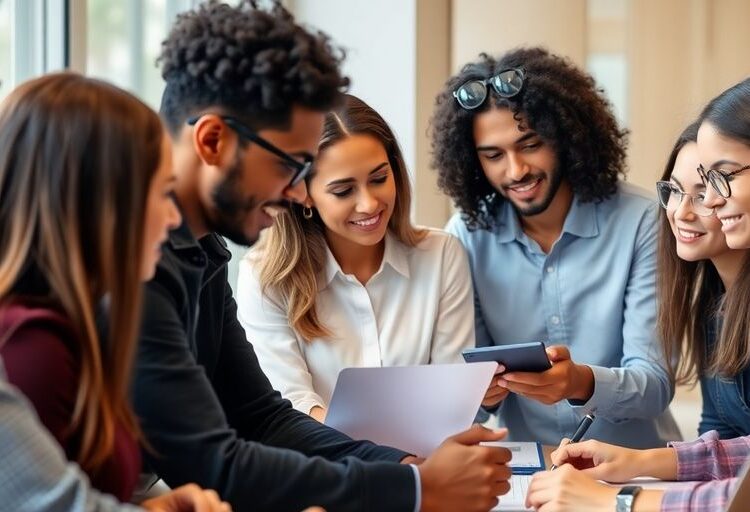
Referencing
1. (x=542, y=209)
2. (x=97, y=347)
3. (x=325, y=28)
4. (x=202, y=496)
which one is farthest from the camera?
(x=325, y=28)

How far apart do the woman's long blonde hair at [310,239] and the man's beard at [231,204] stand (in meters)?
0.67

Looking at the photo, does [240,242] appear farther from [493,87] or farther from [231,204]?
[493,87]

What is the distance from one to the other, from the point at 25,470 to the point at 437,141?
1624 millimetres

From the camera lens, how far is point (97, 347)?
43.3 inches

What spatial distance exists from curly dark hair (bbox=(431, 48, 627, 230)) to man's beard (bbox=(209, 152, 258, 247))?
3.12 ft

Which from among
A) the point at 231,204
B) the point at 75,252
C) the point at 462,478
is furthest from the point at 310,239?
the point at 75,252

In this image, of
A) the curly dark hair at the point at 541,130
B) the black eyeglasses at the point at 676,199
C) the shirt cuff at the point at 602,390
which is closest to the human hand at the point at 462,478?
the shirt cuff at the point at 602,390

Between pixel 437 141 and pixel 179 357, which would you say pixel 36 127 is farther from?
pixel 437 141

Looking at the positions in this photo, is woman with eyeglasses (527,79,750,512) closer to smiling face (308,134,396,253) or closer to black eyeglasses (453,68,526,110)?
black eyeglasses (453,68,526,110)

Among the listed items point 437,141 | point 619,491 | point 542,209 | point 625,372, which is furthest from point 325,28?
point 619,491

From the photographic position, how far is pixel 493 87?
91.6 inches

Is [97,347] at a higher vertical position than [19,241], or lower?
lower

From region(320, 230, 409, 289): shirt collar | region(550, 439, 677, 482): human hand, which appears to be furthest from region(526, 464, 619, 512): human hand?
region(320, 230, 409, 289): shirt collar

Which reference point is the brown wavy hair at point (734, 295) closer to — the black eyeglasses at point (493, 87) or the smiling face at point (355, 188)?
the black eyeglasses at point (493, 87)
